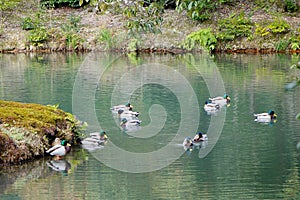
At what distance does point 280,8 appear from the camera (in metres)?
37.5

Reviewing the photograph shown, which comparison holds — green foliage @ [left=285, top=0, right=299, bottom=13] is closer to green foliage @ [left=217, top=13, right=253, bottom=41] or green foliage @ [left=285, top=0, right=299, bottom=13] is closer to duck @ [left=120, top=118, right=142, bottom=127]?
green foliage @ [left=217, top=13, right=253, bottom=41]

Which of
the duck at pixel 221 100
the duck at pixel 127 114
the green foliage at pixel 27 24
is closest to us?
the duck at pixel 127 114

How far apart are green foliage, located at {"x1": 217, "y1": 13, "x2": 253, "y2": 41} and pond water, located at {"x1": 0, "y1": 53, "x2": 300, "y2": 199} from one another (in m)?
4.70

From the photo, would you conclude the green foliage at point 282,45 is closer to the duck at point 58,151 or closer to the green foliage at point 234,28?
the green foliage at point 234,28

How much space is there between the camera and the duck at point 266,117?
1777 cm

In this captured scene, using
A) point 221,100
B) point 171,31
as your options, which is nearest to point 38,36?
point 171,31

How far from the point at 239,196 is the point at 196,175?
1599 mm

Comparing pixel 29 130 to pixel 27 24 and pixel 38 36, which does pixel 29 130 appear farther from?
pixel 27 24

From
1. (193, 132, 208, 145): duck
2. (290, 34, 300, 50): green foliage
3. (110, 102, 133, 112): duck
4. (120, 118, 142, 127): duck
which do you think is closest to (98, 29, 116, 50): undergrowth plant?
(290, 34, 300, 50): green foliage

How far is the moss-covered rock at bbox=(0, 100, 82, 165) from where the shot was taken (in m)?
13.6

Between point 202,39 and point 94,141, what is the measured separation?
21.0 meters

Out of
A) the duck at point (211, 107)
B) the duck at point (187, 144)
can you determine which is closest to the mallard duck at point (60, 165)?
the duck at point (187, 144)

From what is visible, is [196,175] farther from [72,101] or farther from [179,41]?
[179,41]

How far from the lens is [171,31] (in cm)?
3694
